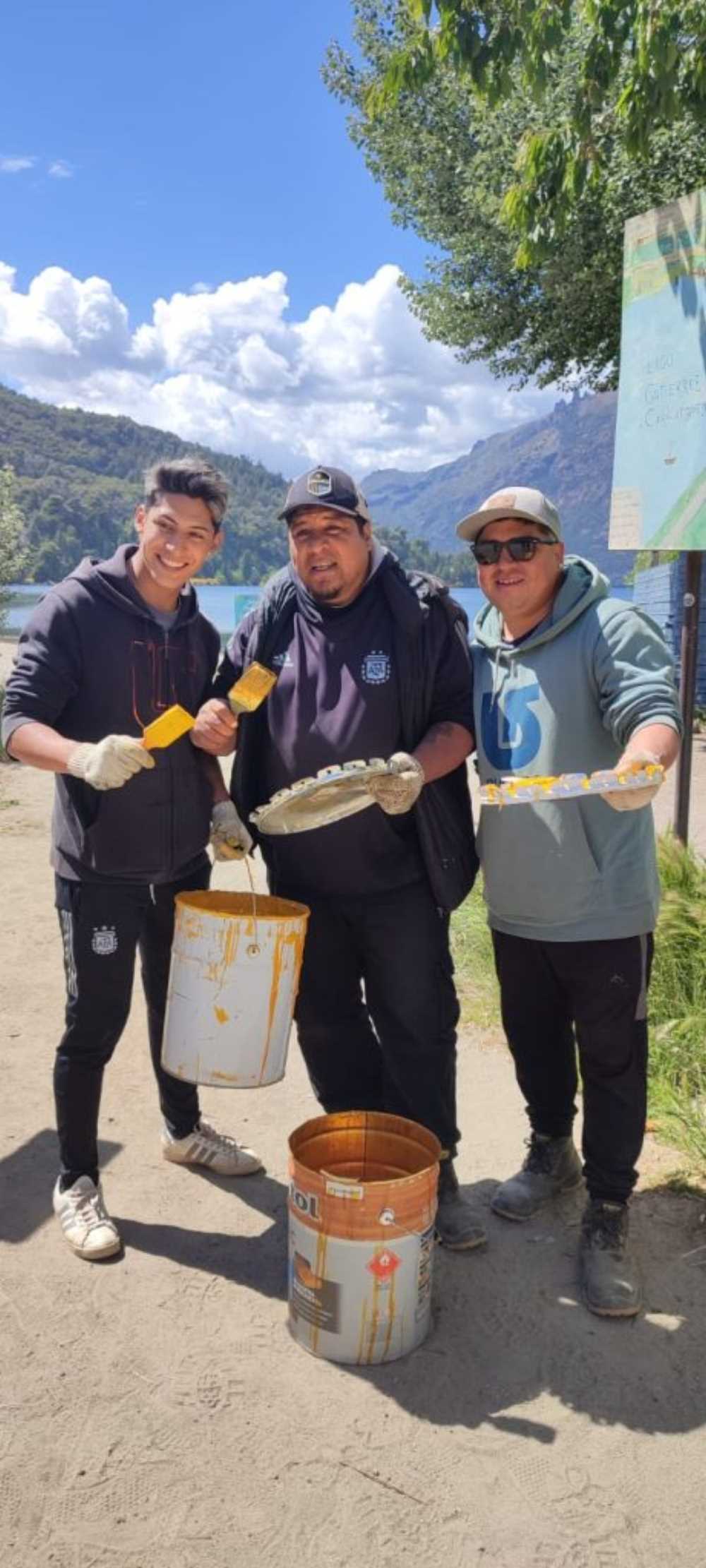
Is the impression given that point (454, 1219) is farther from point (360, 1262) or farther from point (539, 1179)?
point (360, 1262)

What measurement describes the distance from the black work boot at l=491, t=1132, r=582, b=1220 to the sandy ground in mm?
51

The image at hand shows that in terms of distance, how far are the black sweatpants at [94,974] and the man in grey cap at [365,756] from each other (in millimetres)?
369

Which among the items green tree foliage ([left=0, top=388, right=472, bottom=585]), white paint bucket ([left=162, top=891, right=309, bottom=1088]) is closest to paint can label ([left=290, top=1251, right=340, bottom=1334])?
white paint bucket ([left=162, top=891, right=309, bottom=1088])

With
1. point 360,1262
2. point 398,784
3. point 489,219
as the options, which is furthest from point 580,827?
point 489,219

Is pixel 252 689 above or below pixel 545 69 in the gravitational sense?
below

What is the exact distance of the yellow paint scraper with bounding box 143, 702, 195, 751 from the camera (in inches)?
107

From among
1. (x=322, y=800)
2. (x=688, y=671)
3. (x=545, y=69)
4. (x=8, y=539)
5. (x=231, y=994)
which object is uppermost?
(x=8, y=539)

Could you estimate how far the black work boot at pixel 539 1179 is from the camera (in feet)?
10.6

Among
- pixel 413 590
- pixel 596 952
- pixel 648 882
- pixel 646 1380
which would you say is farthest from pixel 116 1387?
pixel 413 590

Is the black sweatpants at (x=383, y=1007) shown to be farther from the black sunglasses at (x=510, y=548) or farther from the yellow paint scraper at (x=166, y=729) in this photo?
the black sunglasses at (x=510, y=548)

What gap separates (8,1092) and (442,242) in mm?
12922

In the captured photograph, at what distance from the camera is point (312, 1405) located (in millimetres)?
2418

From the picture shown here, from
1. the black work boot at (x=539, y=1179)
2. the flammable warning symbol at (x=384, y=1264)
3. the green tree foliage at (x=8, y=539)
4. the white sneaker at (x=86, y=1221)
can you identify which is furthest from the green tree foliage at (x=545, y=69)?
the green tree foliage at (x=8, y=539)

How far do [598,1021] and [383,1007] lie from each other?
1.97ft
